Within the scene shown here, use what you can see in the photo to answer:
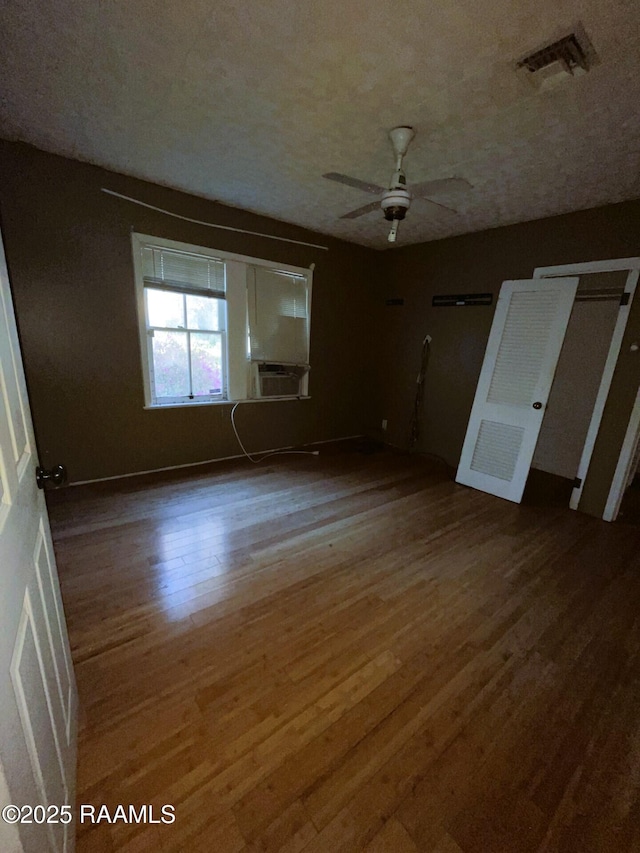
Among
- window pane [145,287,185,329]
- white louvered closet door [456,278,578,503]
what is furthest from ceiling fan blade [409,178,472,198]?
window pane [145,287,185,329]

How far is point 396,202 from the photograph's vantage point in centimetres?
206

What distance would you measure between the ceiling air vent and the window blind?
9.07 ft

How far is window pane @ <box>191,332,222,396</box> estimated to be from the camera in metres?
3.56

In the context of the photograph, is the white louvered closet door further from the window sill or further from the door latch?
the door latch

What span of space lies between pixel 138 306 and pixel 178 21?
83.8 inches

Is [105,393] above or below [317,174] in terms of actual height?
below

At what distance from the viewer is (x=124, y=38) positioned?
4.84ft

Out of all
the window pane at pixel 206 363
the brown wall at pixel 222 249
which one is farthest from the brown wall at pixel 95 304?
the window pane at pixel 206 363

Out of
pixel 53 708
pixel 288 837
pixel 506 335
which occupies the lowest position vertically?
pixel 288 837

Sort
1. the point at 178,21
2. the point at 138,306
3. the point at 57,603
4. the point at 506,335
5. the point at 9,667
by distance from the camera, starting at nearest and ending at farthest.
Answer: the point at 9,667
the point at 57,603
the point at 178,21
the point at 138,306
the point at 506,335

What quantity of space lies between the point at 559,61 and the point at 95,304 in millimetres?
3382

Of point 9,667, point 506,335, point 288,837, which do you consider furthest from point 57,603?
point 506,335

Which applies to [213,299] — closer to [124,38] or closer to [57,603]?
[124,38]

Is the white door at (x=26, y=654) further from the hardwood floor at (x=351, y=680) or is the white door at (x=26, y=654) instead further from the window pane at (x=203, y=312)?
the window pane at (x=203, y=312)
